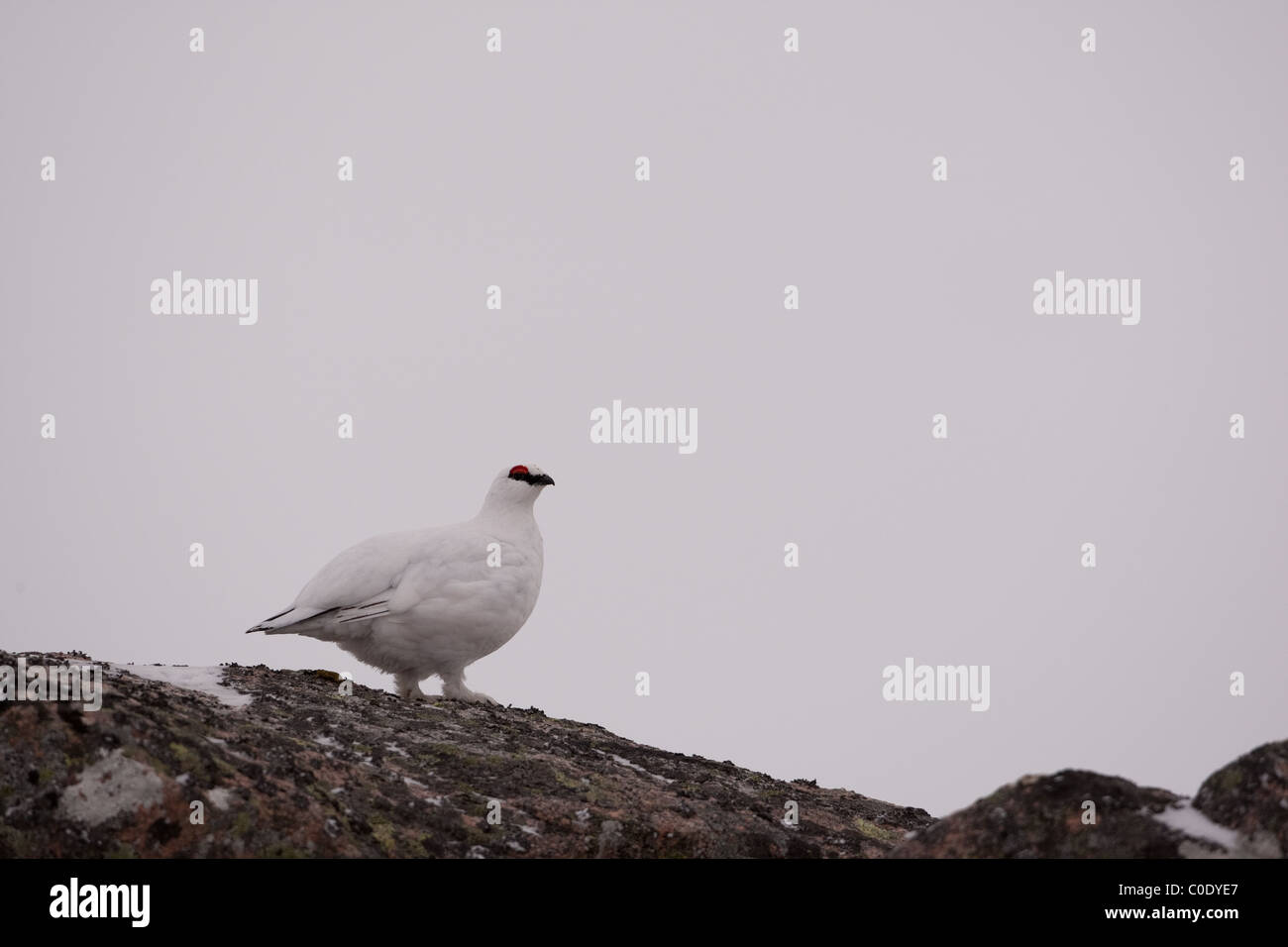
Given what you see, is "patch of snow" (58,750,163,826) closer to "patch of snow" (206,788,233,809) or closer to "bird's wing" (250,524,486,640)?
"patch of snow" (206,788,233,809)

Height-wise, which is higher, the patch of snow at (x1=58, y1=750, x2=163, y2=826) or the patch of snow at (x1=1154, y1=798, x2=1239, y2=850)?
the patch of snow at (x1=58, y1=750, x2=163, y2=826)

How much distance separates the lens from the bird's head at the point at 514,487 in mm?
12570

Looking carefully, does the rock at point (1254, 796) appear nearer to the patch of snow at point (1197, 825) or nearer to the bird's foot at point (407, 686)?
the patch of snow at point (1197, 825)

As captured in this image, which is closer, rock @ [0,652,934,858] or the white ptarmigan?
rock @ [0,652,934,858]

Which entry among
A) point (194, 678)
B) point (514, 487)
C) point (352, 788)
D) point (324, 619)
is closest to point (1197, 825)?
point (352, 788)

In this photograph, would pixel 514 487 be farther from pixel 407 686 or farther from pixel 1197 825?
pixel 1197 825

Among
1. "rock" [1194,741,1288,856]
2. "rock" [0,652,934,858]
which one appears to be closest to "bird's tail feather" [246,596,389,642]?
"rock" [0,652,934,858]

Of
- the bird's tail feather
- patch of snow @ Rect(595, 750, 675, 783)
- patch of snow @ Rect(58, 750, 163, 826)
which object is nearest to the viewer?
patch of snow @ Rect(58, 750, 163, 826)

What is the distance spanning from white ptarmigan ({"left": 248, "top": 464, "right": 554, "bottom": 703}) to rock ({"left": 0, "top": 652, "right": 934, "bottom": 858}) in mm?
1412

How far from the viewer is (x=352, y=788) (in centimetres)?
646

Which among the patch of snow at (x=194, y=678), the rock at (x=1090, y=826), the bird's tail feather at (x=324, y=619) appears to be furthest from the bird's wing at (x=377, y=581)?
the rock at (x=1090, y=826)

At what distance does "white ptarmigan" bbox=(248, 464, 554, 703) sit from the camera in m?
10.9

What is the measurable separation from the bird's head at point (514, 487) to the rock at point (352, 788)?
11.3 feet
